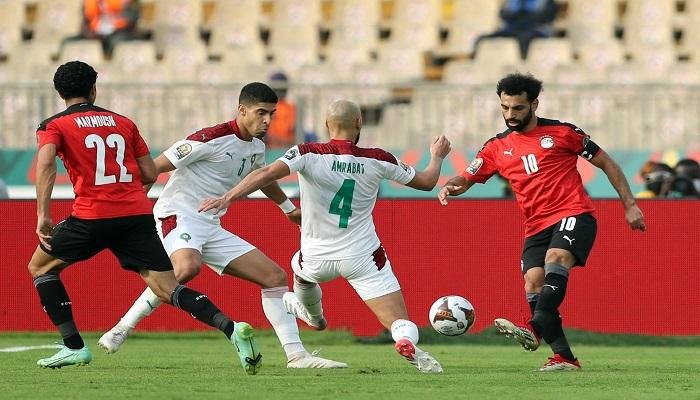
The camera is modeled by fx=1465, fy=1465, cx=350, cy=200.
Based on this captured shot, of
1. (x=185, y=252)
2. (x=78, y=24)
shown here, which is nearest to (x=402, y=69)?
(x=78, y=24)

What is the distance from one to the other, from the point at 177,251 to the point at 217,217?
1.46 feet

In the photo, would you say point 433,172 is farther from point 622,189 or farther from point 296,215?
point 622,189

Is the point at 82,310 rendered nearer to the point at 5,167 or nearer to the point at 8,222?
the point at 8,222

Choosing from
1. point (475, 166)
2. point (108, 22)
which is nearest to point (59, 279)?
point (475, 166)

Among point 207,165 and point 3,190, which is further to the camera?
point 3,190

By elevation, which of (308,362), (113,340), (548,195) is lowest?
(308,362)

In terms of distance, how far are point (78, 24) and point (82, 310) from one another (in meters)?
10.1

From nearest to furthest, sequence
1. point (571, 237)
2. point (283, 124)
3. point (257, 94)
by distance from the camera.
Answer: point (571, 237) → point (257, 94) → point (283, 124)

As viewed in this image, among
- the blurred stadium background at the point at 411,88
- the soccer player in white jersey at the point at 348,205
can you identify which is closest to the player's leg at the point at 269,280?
the soccer player in white jersey at the point at 348,205

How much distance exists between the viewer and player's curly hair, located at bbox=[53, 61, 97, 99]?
9.76 meters

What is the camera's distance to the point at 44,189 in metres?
9.47

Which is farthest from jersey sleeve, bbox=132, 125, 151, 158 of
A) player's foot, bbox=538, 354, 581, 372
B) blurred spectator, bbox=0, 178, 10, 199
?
blurred spectator, bbox=0, 178, 10, 199

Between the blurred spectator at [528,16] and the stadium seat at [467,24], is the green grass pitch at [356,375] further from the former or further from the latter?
the stadium seat at [467,24]

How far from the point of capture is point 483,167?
10898mm
